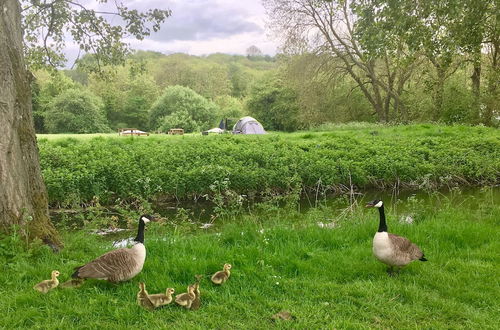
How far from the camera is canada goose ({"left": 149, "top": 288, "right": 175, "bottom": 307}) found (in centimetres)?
480

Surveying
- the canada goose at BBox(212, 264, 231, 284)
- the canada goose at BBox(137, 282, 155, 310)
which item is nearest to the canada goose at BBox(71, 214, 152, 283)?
the canada goose at BBox(137, 282, 155, 310)

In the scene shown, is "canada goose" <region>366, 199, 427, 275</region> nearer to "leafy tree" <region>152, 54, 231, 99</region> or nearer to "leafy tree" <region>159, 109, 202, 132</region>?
"leafy tree" <region>159, 109, 202, 132</region>

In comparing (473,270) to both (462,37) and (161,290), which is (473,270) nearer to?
(161,290)

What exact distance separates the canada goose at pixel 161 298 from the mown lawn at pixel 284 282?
0.43ft

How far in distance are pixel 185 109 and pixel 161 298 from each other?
59.3 m

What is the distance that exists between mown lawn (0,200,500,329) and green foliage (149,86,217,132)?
5528 cm

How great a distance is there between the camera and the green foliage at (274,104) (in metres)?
54.8

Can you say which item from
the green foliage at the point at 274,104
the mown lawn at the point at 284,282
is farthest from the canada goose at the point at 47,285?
the green foliage at the point at 274,104

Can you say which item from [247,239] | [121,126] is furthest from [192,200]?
[121,126]

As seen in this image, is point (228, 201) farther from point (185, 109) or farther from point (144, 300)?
point (185, 109)

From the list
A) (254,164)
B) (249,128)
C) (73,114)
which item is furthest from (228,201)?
(73,114)

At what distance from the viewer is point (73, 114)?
59.1 meters

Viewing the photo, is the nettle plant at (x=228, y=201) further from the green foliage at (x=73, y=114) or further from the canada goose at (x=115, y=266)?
the green foliage at (x=73, y=114)

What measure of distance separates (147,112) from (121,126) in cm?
549
